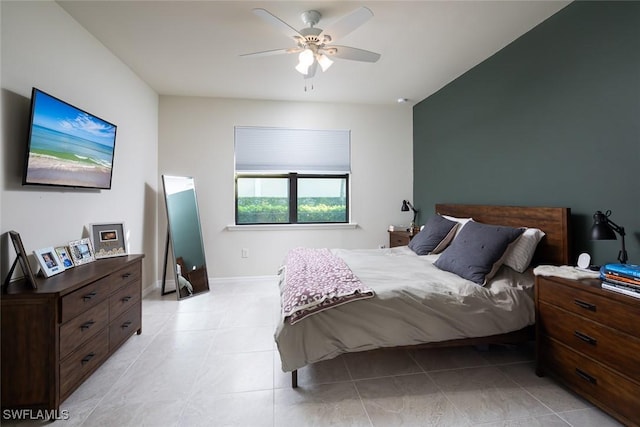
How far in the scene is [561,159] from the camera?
2119 millimetres

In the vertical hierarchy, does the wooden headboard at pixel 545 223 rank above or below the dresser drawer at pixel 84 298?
above

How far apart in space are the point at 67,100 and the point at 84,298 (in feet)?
5.06

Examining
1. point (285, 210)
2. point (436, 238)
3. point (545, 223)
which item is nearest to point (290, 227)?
point (285, 210)

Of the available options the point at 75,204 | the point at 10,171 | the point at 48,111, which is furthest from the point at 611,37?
the point at 75,204

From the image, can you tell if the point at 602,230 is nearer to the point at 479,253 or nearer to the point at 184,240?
the point at 479,253

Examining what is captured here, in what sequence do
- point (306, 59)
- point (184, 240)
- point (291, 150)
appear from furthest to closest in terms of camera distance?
point (291, 150) < point (184, 240) < point (306, 59)

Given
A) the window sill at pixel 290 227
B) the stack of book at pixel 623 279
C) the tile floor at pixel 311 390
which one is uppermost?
the window sill at pixel 290 227

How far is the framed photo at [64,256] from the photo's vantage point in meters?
1.91

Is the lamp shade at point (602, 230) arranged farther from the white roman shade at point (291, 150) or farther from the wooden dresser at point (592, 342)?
the white roman shade at point (291, 150)

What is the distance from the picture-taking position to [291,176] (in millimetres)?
4066

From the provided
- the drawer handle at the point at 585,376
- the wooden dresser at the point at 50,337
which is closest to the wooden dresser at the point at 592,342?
the drawer handle at the point at 585,376

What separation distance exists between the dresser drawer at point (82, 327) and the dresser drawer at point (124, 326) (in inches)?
5.2

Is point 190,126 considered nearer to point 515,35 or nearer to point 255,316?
point 255,316

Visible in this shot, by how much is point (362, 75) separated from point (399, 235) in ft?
6.91
